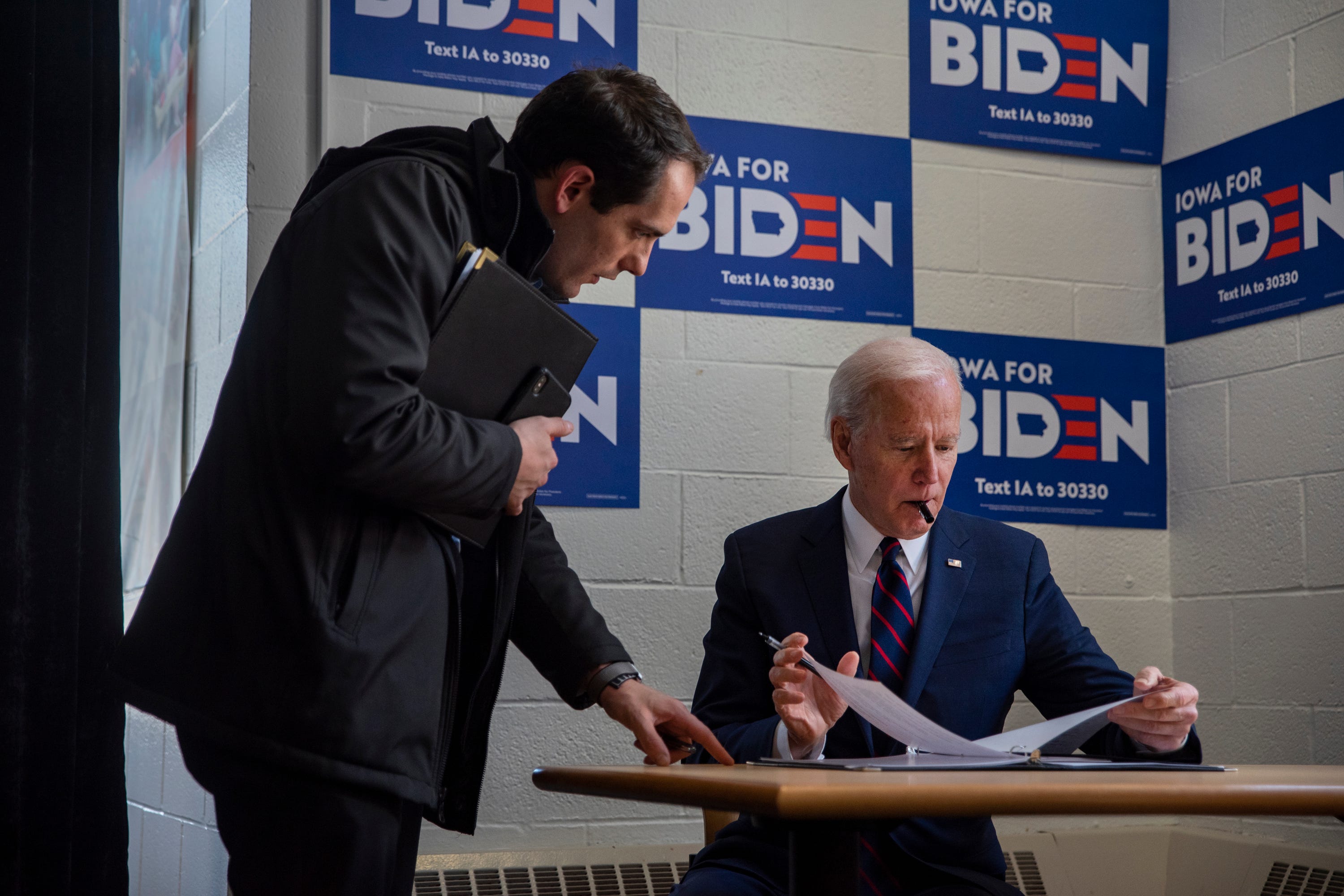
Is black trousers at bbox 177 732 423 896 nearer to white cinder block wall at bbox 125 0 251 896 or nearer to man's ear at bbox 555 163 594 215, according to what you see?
man's ear at bbox 555 163 594 215

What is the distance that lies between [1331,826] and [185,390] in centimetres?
252

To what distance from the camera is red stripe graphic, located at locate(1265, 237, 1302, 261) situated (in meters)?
2.77

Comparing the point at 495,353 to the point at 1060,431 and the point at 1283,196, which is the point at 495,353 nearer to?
the point at 1060,431

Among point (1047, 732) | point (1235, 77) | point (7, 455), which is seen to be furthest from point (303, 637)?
point (1235, 77)

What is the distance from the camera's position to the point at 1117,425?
303 cm

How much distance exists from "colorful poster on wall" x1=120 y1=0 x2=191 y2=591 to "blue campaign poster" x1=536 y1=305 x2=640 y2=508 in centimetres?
82

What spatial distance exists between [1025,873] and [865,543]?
1.10m

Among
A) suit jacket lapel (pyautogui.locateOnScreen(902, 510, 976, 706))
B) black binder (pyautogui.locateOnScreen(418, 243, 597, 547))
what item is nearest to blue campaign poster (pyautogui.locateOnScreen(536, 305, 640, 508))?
suit jacket lapel (pyautogui.locateOnScreen(902, 510, 976, 706))

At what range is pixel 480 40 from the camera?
259 centimetres

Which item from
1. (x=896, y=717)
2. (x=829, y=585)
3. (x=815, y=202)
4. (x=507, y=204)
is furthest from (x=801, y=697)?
(x=815, y=202)

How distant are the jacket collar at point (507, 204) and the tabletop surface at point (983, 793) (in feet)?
1.95

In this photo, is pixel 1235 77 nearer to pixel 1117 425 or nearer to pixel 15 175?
pixel 1117 425

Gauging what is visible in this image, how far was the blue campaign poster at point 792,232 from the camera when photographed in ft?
8.96

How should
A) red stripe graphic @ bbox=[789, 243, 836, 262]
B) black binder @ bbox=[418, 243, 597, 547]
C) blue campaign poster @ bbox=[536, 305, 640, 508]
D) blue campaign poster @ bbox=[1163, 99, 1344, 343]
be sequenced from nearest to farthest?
black binder @ bbox=[418, 243, 597, 547]
blue campaign poster @ bbox=[536, 305, 640, 508]
blue campaign poster @ bbox=[1163, 99, 1344, 343]
red stripe graphic @ bbox=[789, 243, 836, 262]
